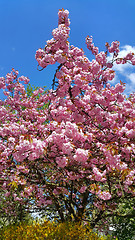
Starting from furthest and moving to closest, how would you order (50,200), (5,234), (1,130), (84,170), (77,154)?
(50,200)
(1,130)
(84,170)
(5,234)
(77,154)

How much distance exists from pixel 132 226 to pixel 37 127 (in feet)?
18.9

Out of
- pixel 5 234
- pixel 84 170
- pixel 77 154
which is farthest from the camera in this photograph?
pixel 84 170

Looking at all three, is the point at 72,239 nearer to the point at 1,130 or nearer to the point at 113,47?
the point at 1,130

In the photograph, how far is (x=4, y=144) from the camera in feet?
24.3

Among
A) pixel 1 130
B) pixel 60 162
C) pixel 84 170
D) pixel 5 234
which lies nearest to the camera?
pixel 60 162

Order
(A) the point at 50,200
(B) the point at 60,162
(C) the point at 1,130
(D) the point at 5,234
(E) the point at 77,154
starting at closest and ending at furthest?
(E) the point at 77,154, (B) the point at 60,162, (D) the point at 5,234, (C) the point at 1,130, (A) the point at 50,200

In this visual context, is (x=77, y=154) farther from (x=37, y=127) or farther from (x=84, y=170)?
(x=37, y=127)

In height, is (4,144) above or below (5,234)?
above

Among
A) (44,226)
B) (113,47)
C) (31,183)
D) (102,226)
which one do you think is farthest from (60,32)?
(102,226)

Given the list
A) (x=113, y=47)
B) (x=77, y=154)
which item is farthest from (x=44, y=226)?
(x=113, y=47)

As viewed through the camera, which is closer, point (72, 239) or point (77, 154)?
point (77, 154)

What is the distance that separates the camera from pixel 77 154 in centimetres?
443

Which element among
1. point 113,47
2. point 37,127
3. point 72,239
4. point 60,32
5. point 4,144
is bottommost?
point 72,239

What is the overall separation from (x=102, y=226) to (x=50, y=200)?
284 cm
